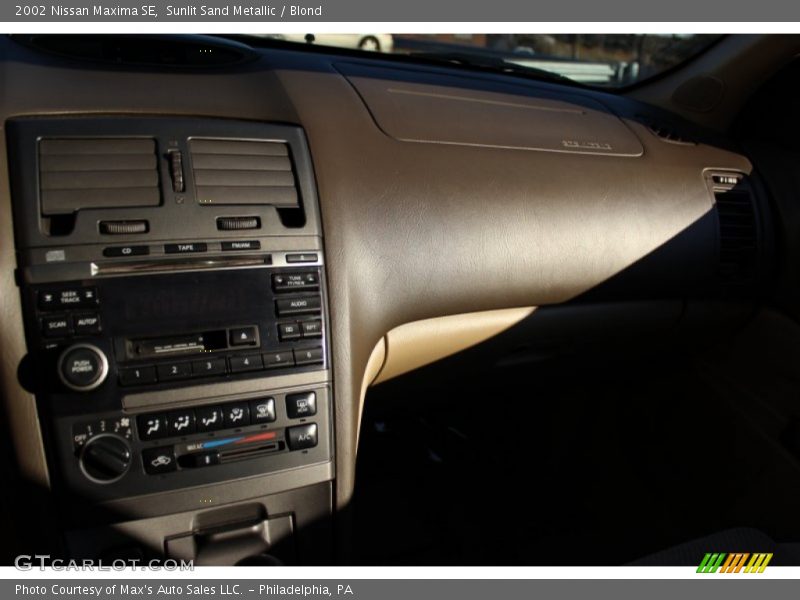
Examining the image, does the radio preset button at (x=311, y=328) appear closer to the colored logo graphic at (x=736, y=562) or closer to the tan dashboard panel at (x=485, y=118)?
the tan dashboard panel at (x=485, y=118)

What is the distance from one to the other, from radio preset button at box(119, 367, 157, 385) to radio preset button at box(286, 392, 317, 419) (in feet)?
0.84

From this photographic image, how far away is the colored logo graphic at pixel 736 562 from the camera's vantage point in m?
1.36

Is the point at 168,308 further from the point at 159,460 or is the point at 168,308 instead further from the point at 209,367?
the point at 159,460

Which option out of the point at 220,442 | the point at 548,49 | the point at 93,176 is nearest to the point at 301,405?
the point at 220,442

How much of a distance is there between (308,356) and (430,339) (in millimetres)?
417

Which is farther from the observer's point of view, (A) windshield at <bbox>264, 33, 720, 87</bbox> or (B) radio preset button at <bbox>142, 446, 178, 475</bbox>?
(A) windshield at <bbox>264, 33, 720, 87</bbox>

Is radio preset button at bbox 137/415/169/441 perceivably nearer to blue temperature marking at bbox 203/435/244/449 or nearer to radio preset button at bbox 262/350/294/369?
blue temperature marking at bbox 203/435/244/449

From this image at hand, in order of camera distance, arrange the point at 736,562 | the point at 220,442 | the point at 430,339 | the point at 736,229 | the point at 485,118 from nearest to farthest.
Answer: the point at 220,442 → the point at 736,562 → the point at 430,339 → the point at 485,118 → the point at 736,229

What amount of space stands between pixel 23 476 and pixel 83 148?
61 centimetres

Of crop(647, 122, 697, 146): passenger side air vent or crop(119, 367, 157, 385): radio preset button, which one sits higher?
crop(647, 122, 697, 146): passenger side air vent

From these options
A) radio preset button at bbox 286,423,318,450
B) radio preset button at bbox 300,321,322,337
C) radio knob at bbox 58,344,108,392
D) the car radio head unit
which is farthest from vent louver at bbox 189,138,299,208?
radio preset button at bbox 286,423,318,450

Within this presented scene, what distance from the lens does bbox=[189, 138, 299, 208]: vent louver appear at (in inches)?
51.7

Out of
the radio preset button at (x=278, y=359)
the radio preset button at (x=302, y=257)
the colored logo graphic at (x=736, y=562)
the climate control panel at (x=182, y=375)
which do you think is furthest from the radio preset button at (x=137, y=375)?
the colored logo graphic at (x=736, y=562)

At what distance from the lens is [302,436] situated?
4.35ft
